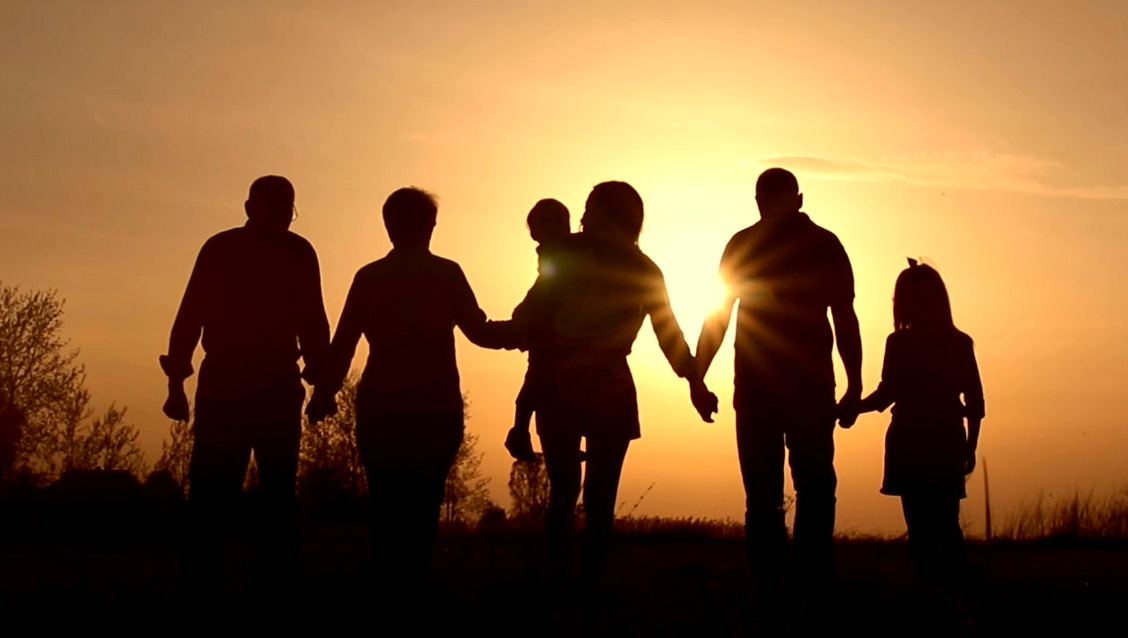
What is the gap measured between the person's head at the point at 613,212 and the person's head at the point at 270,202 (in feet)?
5.43

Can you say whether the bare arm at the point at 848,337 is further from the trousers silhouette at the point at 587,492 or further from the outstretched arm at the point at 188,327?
the outstretched arm at the point at 188,327

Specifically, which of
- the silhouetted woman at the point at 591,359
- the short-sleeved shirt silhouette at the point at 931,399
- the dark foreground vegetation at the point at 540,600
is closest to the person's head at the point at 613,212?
the silhouetted woman at the point at 591,359

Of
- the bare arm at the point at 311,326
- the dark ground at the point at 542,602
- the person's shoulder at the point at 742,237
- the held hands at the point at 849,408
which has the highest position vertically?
the person's shoulder at the point at 742,237

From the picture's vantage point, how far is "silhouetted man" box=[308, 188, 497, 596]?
6.35m

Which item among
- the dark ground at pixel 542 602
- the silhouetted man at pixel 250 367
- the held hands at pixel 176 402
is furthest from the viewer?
the held hands at pixel 176 402

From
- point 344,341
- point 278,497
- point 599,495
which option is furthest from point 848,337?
point 278,497

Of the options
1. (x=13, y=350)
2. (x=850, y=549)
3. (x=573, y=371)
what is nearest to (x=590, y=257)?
(x=573, y=371)

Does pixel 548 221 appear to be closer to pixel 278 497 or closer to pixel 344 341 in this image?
pixel 344 341

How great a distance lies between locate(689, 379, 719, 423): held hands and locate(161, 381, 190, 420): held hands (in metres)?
2.83

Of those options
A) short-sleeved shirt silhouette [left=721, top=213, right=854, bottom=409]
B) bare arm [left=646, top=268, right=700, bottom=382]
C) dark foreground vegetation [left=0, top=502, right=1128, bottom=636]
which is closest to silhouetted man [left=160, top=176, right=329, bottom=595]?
dark foreground vegetation [left=0, top=502, right=1128, bottom=636]

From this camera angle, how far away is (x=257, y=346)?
684cm

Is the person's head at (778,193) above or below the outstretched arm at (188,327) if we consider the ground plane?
above

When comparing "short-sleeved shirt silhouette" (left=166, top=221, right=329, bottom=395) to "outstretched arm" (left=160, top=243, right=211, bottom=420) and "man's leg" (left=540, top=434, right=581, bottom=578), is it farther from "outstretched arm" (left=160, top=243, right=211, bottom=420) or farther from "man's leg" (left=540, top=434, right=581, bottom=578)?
"man's leg" (left=540, top=434, right=581, bottom=578)

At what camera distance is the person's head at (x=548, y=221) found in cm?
780
